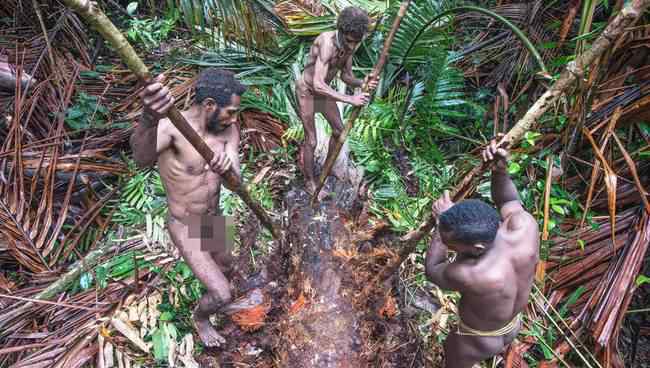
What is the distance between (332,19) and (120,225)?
2995 millimetres

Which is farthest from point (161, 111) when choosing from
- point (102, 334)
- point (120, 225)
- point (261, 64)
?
point (261, 64)

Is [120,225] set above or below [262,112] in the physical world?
below

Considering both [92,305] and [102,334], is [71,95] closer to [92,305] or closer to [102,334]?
[92,305]

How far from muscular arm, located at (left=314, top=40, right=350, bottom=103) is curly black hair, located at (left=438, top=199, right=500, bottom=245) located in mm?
1530

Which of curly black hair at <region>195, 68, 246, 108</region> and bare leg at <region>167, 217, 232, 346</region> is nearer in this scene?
curly black hair at <region>195, 68, 246, 108</region>

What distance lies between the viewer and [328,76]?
11.6 ft

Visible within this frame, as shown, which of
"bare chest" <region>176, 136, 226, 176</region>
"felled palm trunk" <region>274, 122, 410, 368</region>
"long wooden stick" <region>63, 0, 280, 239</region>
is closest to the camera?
"long wooden stick" <region>63, 0, 280, 239</region>

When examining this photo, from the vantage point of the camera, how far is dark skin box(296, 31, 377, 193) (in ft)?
10.7

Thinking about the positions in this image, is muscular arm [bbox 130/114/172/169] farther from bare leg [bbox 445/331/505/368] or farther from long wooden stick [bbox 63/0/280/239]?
bare leg [bbox 445/331/505/368]

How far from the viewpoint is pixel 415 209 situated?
391 cm

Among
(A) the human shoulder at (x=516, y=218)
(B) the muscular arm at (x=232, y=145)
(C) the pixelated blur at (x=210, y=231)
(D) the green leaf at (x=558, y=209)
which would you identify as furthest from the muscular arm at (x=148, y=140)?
(D) the green leaf at (x=558, y=209)

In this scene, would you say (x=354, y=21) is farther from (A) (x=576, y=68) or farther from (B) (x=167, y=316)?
(B) (x=167, y=316)

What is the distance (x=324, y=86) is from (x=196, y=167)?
51.3 inches

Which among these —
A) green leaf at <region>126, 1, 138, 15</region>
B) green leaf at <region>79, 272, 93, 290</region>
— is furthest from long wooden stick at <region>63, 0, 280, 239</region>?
green leaf at <region>126, 1, 138, 15</region>
